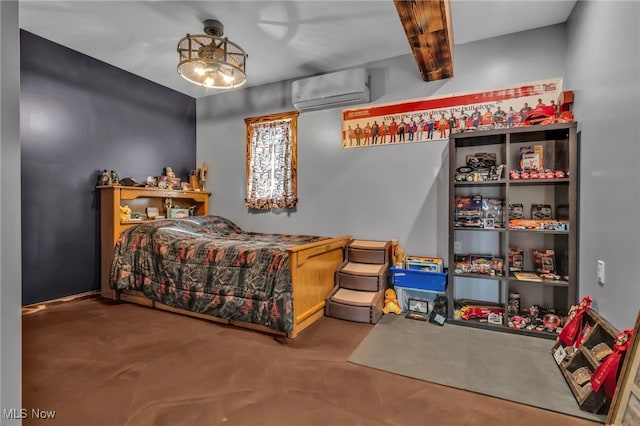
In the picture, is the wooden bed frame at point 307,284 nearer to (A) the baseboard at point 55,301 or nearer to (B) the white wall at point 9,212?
(A) the baseboard at point 55,301

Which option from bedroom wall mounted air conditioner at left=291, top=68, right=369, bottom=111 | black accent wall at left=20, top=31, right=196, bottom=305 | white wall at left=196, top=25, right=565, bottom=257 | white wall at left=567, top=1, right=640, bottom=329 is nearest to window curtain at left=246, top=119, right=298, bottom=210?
white wall at left=196, top=25, right=565, bottom=257

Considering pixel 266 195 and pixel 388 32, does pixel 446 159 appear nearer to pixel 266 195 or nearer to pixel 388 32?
pixel 388 32

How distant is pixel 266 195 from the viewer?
13.5 ft

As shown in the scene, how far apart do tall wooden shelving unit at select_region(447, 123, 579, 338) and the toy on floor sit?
0.53 meters

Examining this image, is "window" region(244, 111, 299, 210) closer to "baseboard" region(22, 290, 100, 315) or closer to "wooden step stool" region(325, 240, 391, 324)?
"wooden step stool" region(325, 240, 391, 324)

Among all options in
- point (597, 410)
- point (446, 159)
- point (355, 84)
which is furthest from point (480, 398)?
point (355, 84)

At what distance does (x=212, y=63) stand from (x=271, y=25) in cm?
72

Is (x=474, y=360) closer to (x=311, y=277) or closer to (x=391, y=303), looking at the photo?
(x=391, y=303)

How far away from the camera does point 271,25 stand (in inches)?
112

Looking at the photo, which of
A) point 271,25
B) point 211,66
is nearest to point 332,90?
point 271,25

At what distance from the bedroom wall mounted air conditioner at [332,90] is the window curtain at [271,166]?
0.41 meters

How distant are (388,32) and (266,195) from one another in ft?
7.75

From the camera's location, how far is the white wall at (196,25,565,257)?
292 centimetres

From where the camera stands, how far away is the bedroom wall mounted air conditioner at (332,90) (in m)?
3.35
